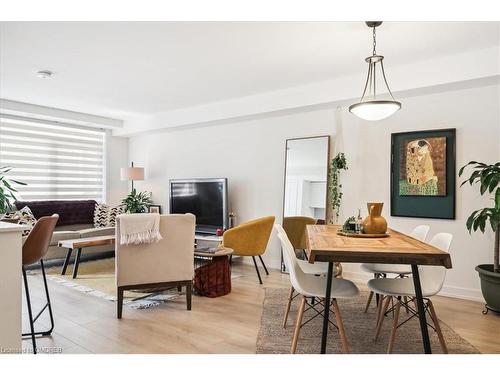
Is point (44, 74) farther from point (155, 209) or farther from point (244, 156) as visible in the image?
point (155, 209)

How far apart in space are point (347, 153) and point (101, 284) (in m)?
3.30

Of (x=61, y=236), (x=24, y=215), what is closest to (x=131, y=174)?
(x=61, y=236)

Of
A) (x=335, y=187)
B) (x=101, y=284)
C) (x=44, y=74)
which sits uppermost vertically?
(x=44, y=74)

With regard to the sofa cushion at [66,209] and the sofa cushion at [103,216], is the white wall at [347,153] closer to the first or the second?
the sofa cushion at [103,216]

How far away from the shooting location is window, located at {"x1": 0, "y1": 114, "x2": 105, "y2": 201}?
6.07 metres

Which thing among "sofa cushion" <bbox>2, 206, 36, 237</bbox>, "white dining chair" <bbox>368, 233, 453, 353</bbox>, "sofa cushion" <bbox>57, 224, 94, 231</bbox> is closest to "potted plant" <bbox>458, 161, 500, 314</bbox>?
"white dining chair" <bbox>368, 233, 453, 353</bbox>

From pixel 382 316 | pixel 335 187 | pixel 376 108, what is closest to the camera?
pixel 382 316

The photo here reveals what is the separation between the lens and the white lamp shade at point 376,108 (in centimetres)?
293

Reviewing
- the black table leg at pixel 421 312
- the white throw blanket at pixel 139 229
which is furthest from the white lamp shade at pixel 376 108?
the white throw blanket at pixel 139 229

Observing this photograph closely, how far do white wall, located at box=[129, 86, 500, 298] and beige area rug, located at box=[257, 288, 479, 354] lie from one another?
1192 mm

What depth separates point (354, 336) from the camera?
112 inches

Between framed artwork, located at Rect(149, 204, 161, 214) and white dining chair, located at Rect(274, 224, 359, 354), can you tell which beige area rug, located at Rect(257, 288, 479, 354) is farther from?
framed artwork, located at Rect(149, 204, 161, 214)

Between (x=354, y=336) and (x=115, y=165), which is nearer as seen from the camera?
(x=354, y=336)

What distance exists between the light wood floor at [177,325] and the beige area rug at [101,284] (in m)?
0.13
